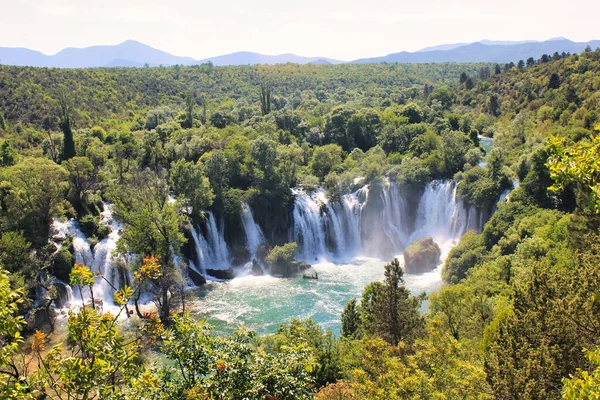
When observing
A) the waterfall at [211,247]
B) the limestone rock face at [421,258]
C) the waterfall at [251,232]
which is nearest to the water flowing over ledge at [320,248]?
the waterfall at [251,232]

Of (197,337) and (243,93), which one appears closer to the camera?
(197,337)

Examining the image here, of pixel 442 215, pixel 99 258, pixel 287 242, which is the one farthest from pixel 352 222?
pixel 99 258

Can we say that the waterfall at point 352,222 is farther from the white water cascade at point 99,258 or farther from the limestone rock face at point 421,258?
the white water cascade at point 99,258

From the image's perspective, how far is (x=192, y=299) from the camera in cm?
4038

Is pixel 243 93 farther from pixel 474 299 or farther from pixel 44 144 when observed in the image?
pixel 474 299

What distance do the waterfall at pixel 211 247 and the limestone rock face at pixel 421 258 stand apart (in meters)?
19.9

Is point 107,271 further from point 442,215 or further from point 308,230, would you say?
point 442,215

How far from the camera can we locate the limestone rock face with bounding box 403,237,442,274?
1893 inches

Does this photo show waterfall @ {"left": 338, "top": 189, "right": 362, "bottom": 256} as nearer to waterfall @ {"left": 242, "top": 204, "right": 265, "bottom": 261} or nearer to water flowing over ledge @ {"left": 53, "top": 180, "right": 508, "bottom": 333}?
water flowing over ledge @ {"left": 53, "top": 180, "right": 508, "bottom": 333}

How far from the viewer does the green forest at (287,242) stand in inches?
383

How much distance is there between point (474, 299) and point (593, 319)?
1635 cm

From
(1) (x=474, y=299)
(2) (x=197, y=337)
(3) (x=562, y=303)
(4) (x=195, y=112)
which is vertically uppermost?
(4) (x=195, y=112)

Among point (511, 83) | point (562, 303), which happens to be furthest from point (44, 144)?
point (511, 83)

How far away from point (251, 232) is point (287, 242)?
4.59 metres
